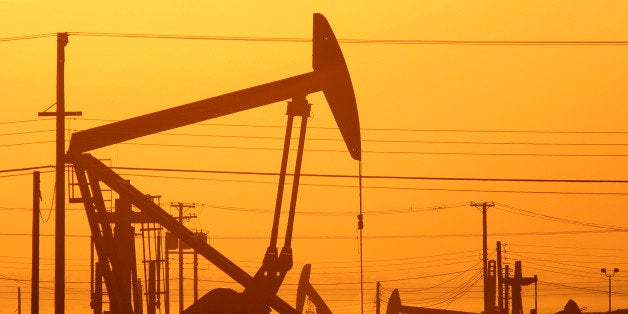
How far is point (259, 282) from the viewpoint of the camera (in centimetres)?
1634

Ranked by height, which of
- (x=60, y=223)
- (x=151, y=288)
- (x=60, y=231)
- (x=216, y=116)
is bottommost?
(x=151, y=288)

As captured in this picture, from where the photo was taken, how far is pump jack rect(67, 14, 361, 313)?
53.5ft

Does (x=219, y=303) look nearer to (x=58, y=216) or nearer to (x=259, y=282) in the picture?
(x=259, y=282)

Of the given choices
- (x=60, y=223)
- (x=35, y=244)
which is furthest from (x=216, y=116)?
(x=35, y=244)

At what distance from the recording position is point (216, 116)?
16.8 m

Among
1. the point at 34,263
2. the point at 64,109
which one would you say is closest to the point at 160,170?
the point at 64,109

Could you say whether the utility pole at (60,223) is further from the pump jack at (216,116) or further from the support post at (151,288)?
the pump jack at (216,116)

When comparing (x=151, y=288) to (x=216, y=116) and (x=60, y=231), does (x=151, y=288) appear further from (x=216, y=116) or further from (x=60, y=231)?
(x=216, y=116)

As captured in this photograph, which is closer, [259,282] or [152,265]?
[259,282]

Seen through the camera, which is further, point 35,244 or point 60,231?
point 35,244

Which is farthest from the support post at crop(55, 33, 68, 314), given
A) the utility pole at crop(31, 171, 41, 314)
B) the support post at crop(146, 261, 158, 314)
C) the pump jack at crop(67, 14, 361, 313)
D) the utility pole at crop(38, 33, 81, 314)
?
the pump jack at crop(67, 14, 361, 313)

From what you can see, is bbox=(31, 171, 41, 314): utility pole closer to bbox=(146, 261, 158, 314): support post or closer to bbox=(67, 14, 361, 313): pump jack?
bbox=(146, 261, 158, 314): support post

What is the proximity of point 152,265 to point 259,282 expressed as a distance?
37.7 ft

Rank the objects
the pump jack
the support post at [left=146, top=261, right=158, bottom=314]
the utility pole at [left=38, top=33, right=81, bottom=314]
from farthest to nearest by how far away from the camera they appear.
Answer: the utility pole at [left=38, top=33, right=81, bottom=314] < the support post at [left=146, top=261, right=158, bottom=314] < the pump jack
